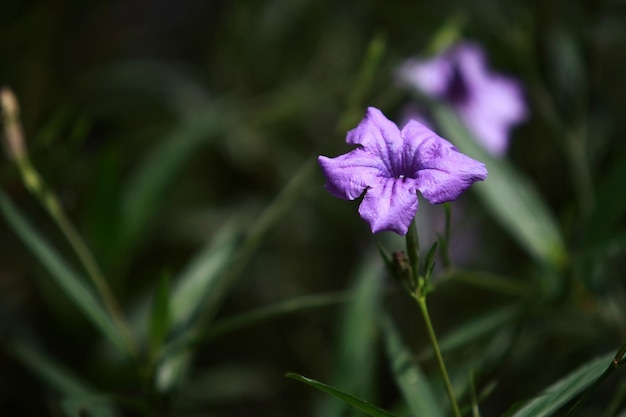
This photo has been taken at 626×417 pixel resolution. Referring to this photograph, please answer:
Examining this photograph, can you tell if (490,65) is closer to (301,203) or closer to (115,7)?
(301,203)

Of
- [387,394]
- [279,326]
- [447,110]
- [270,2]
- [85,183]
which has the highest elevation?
[270,2]

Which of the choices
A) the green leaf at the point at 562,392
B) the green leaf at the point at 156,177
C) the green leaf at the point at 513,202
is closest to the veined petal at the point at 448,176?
the green leaf at the point at 562,392

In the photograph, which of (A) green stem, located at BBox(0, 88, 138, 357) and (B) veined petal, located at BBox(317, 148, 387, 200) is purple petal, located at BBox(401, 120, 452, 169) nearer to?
(B) veined petal, located at BBox(317, 148, 387, 200)

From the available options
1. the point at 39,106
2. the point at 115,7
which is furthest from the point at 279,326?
the point at 115,7

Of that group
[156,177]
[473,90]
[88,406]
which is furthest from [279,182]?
[88,406]

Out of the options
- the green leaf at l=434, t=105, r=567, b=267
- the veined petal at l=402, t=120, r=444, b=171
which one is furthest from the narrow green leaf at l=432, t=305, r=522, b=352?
the veined petal at l=402, t=120, r=444, b=171

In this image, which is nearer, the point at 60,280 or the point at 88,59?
the point at 60,280

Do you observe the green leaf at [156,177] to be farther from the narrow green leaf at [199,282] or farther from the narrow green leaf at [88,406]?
the narrow green leaf at [88,406]
